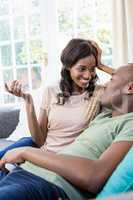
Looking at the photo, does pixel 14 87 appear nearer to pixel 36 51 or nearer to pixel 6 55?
pixel 36 51

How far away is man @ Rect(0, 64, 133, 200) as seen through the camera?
4.42 ft

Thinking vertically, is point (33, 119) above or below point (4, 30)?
below

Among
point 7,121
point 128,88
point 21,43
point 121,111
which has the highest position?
point 21,43

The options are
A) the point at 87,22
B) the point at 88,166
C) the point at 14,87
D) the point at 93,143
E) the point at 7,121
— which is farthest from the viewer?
the point at 87,22

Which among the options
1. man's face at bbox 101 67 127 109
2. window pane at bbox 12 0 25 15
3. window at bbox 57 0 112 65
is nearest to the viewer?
man's face at bbox 101 67 127 109

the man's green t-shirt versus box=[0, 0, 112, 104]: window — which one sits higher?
box=[0, 0, 112, 104]: window

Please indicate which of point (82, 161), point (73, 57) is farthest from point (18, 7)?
point (82, 161)

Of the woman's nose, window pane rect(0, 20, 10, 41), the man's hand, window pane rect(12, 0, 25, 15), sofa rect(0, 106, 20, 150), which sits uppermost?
window pane rect(12, 0, 25, 15)

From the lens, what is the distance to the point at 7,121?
9.95ft

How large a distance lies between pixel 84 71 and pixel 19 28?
1794 mm

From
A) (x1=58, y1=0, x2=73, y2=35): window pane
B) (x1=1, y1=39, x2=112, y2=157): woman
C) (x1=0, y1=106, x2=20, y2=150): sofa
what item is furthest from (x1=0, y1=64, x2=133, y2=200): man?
(x1=58, y1=0, x2=73, y2=35): window pane

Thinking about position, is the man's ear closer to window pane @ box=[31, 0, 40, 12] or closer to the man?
the man

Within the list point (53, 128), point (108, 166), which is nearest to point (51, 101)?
point (53, 128)

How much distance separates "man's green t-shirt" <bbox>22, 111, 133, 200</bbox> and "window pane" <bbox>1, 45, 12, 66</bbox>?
2147mm
